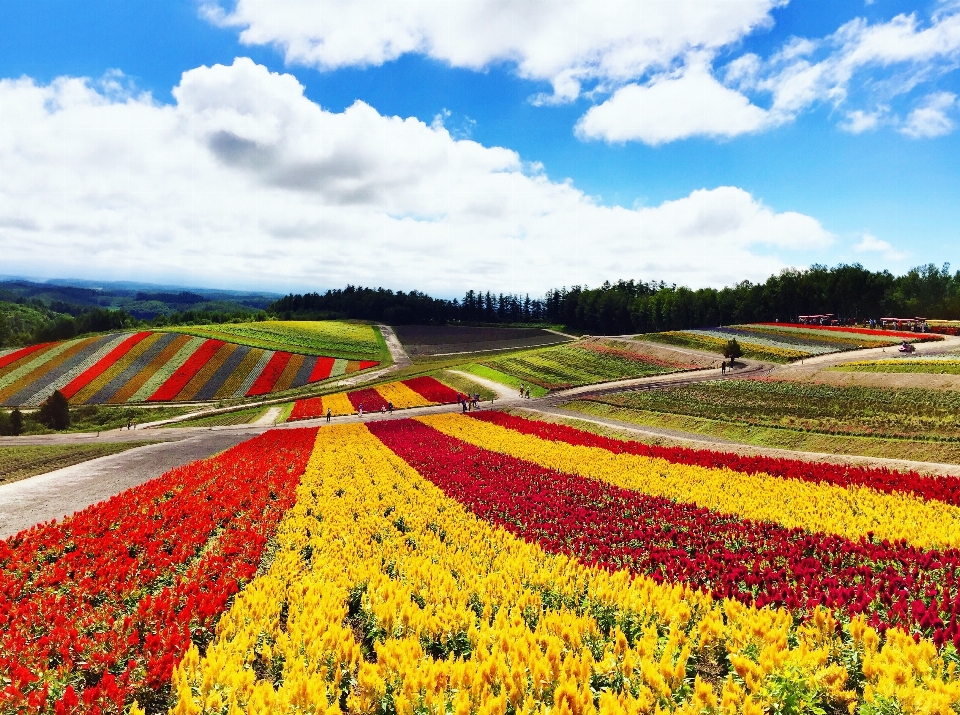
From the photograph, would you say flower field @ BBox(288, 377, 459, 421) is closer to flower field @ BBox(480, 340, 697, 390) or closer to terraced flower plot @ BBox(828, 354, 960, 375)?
flower field @ BBox(480, 340, 697, 390)

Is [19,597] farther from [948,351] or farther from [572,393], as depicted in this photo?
[948,351]

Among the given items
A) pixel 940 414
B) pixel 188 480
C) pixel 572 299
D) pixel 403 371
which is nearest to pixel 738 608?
pixel 188 480

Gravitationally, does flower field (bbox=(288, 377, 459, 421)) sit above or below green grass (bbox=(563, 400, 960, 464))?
below

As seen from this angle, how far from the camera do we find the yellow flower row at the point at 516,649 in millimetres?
5492

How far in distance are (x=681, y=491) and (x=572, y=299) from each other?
147 meters

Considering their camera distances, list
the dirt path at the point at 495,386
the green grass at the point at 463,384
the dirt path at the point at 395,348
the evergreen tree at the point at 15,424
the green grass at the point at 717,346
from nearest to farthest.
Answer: the evergreen tree at the point at 15,424 → the dirt path at the point at 495,386 → the green grass at the point at 463,384 → the green grass at the point at 717,346 → the dirt path at the point at 395,348

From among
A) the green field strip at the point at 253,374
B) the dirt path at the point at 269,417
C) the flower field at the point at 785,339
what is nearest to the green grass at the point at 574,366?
the flower field at the point at 785,339

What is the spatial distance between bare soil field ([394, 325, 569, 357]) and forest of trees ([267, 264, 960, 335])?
1948 cm

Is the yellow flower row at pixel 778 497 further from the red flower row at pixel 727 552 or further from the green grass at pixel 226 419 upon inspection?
the green grass at pixel 226 419

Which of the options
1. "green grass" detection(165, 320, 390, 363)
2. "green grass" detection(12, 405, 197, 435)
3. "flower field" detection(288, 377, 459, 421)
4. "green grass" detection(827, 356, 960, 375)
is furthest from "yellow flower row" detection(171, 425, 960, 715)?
"green grass" detection(165, 320, 390, 363)

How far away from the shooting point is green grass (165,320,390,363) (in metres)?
82.1

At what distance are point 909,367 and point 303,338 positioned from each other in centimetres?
8156

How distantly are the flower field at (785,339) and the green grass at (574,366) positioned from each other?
28.8ft

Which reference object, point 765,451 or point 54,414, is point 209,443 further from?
point 765,451
